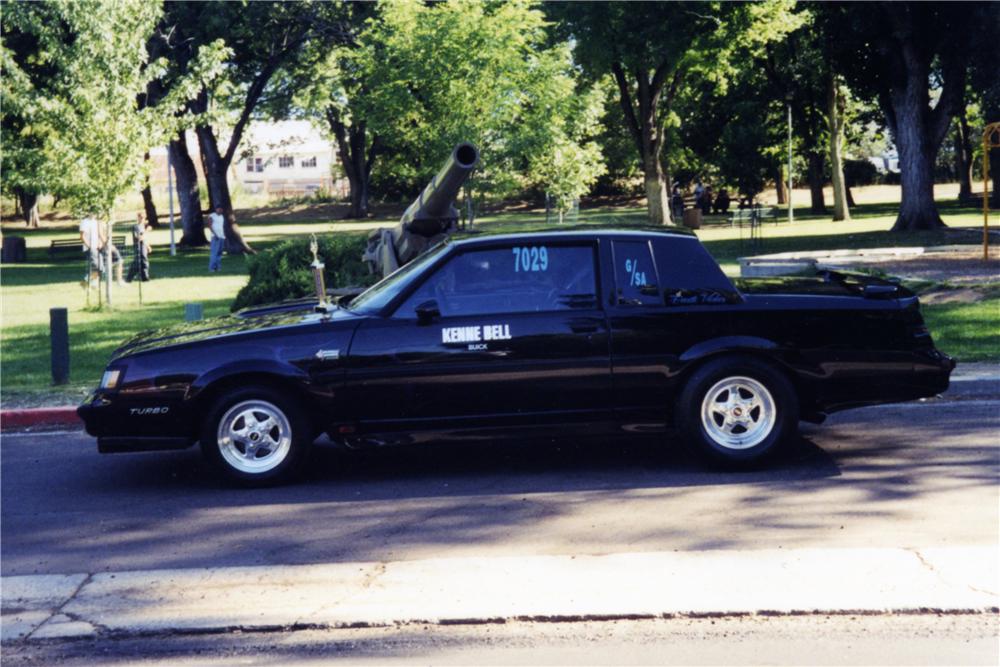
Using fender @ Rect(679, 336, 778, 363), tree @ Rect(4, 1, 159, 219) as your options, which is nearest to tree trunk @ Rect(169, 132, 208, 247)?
tree @ Rect(4, 1, 159, 219)

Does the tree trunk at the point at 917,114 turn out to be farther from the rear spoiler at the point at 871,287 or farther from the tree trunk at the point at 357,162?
the tree trunk at the point at 357,162

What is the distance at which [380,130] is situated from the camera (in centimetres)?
2600

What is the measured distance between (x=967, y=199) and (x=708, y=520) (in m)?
52.5

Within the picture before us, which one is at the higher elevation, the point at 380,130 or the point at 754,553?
the point at 380,130

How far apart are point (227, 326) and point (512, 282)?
2011mm

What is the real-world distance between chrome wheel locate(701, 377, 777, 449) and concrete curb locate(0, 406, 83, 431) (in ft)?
19.0

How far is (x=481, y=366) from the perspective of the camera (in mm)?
7762

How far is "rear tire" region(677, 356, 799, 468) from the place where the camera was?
7766mm

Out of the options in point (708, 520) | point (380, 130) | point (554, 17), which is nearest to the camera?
point (708, 520)

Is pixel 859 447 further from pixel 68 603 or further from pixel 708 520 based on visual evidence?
pixel 68 603

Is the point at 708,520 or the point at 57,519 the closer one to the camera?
the point at 708,520

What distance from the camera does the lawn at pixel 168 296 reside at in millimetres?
12539

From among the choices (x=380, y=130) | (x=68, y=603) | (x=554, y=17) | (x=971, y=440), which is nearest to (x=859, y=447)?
(x=971, y=440)

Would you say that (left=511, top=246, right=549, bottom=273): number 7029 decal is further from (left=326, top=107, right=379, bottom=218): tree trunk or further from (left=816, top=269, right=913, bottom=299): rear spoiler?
(left=326, top=107, right=379, bottom=218): tree trunk
